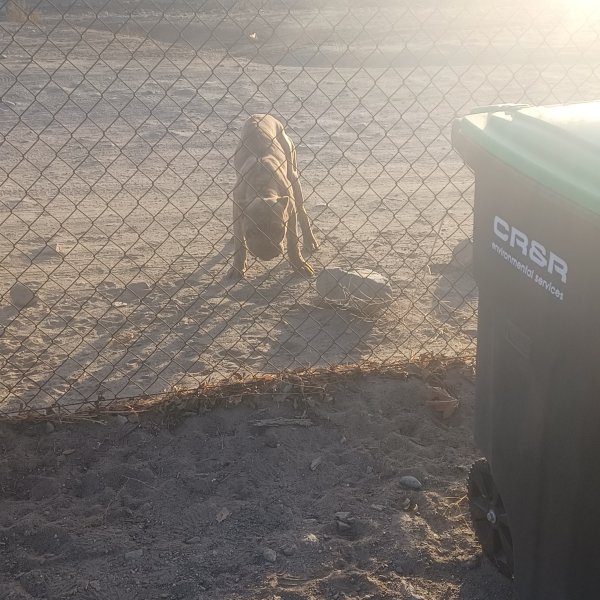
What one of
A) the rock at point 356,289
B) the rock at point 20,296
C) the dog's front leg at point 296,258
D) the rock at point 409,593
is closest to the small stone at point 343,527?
the rock at point 409,593

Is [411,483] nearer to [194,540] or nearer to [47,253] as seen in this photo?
[194,540]

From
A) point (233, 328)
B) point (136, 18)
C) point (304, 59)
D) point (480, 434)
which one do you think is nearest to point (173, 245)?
point (233, 328)

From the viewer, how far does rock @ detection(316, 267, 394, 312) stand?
5477mm

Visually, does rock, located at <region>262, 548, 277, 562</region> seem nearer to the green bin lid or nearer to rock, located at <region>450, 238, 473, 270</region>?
the green bin lid

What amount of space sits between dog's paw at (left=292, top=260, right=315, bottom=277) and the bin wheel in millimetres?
3661

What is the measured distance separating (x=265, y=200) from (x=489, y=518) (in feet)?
12.8

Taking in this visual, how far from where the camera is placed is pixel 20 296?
555 cm

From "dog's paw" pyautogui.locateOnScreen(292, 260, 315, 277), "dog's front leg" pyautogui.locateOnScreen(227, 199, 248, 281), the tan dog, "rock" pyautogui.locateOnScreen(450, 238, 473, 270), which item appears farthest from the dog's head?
"rock" pyautogui.locateOnScreen(450, 238, 473, 270)

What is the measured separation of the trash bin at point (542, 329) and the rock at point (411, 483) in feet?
2.58

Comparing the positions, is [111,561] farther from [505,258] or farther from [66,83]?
[66,83]

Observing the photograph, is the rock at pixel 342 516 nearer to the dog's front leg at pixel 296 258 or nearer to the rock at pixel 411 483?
the rock at pixel 411 483

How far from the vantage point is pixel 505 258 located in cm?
245

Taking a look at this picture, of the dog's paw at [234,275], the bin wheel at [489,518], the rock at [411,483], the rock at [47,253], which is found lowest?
the rock at [47,253]

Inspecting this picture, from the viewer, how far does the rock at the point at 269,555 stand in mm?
3156
